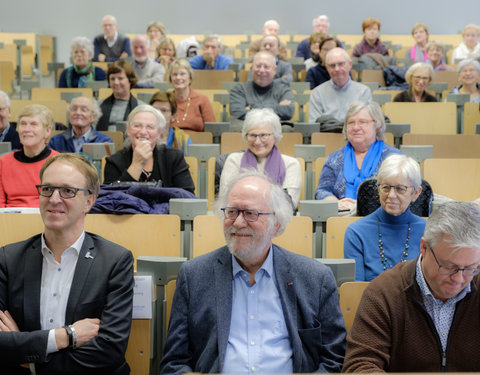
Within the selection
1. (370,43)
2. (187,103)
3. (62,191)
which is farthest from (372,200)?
(370,43)

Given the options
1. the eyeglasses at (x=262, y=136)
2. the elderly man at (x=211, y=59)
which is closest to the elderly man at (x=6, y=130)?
the eyeglasses at (x=262, y=136)

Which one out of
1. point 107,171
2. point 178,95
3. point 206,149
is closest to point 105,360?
point 107,171

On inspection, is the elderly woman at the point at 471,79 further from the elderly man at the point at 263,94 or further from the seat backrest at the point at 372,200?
the seat backrest at the point at 372,200

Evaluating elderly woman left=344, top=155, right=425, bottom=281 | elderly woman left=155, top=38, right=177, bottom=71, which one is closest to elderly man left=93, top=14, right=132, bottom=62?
elderly woman left=155, top=38, right=177, bottom=71

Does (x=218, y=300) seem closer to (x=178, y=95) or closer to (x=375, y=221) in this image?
(x=375, y=221)

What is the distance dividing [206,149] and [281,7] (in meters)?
6.41

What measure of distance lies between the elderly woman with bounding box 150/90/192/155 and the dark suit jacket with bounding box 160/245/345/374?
2.04 m

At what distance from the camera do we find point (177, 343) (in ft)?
5.90

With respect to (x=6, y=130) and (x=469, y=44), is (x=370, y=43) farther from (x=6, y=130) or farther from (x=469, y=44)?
(x=6, y=130)

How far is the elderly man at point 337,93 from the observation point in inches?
181

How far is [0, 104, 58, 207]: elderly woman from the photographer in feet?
9.98

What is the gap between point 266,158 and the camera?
132 inches

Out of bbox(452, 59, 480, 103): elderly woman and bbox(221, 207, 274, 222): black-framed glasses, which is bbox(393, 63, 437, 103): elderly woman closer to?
bbox(452, 59, 480, 103): elderly woman

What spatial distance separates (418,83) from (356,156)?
5.74 feet
